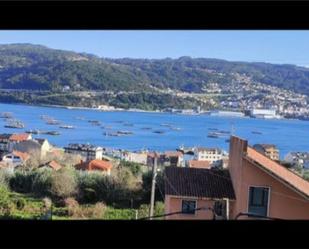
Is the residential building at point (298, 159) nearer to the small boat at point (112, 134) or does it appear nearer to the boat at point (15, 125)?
the small boat at point (112, 134)

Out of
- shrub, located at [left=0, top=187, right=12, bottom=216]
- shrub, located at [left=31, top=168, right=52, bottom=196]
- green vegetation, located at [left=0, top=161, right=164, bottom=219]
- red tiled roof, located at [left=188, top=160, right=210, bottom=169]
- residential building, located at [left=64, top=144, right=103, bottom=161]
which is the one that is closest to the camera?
shrub, located at [left=0, top=187, right=12, bottom=216]

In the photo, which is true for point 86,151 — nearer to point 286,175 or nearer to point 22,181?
point 22,181

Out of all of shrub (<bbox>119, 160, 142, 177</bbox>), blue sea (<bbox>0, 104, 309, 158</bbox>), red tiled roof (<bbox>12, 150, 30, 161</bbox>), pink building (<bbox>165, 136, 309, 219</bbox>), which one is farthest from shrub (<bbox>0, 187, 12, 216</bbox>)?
pink building (<bbox>165, 136, 309, 219</bbox>)

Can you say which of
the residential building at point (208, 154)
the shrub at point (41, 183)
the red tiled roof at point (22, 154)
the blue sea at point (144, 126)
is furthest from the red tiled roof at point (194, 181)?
the red tiled roof at point (22, 154)

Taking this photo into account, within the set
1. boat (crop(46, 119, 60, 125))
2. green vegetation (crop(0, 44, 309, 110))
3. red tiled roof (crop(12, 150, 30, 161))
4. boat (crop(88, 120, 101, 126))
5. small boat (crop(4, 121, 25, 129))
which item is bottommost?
red tiled roof (crop(12, 150, 30, 161))

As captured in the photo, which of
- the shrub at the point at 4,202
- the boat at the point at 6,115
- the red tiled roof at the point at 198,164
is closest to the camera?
the shrub at the point at 4,202

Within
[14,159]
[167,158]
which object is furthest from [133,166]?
[14,159]

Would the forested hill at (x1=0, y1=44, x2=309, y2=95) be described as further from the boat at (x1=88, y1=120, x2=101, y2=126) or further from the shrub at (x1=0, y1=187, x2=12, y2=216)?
the shrub at (x1=0, y1=187, x2=12, y2=216)
